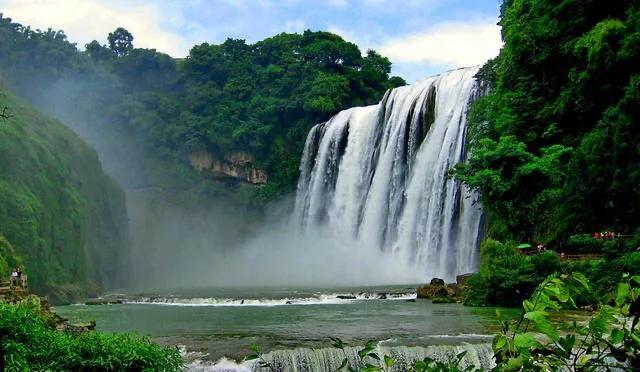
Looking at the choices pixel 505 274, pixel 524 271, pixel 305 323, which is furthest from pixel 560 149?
pixel 305 323

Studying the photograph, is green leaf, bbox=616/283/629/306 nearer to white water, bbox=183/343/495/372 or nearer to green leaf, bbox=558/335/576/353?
green leaf, bbox=558/335/576/353

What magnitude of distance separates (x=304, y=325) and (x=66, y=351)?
8.42m

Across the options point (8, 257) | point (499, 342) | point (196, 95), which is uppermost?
point (196, 95)

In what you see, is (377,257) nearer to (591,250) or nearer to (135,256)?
(591,250)

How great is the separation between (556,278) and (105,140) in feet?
185

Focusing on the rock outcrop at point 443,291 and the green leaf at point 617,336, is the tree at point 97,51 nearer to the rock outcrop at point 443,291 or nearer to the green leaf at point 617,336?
the rock outcrop at point 443,291

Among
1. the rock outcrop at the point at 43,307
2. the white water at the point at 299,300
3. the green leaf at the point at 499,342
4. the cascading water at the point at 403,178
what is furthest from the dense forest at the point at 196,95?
the green leaf at the point at 499,342

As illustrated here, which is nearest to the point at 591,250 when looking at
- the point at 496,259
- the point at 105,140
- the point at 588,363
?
the point at 496,259

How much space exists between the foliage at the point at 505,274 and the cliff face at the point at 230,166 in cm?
3358

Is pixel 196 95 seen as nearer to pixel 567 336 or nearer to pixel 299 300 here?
pixel 299 300

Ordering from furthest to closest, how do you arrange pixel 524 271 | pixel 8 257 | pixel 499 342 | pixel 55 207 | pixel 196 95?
pixel 196 95 → pixel 55 207 → pixel 8 257 → pixel 524 271 → pixel 499 342

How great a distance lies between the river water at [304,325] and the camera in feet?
42.2

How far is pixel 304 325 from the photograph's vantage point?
56.4 ft

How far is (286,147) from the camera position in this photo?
176 ft
